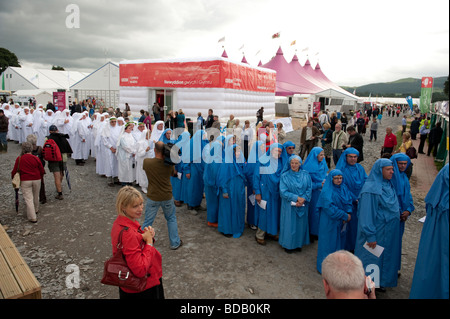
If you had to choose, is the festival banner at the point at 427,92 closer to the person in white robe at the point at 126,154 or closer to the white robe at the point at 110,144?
the person in white robe at the point at 126,154

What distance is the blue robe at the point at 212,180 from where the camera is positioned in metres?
5.00

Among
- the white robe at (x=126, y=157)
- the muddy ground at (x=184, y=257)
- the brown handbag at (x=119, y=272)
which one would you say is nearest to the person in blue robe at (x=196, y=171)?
the muddy ground at (x=184, y=257)

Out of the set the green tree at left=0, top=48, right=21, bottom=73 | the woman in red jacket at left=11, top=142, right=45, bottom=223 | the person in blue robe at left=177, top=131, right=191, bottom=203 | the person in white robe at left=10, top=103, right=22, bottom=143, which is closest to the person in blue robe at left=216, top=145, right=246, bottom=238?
the person in blue robe at left=177, top=131, right=191, bottom=203

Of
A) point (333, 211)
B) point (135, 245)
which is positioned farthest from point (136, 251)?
point (333, 211)

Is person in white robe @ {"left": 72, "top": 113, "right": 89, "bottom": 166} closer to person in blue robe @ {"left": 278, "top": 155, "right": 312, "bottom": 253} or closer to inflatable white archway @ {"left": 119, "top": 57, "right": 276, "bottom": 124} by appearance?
inflatable white archway @ {"left": 119, "top": 57, "right": 276, "bottom": 124}

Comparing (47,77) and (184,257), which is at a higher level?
(47,77)

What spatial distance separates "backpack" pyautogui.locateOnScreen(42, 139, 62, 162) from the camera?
628 centimetres

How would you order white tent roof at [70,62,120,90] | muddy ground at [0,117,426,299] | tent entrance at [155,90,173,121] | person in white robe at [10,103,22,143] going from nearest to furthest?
muddy ground at [0,117,426,299] < person in white robe at [10,103,22,143] < tent entrance at [155,90,173,121] < white tent roof at [70,62,120,90]

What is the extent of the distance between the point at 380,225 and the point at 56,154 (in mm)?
6165

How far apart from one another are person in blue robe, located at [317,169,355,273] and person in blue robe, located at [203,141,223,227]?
70.4 inches

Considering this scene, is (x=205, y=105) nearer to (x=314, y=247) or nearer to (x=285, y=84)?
(x=314, y=247)

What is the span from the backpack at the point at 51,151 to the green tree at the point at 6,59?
5391 centimetres

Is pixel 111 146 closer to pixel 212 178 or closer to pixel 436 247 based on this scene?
pixel 212 178

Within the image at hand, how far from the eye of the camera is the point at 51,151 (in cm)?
630
